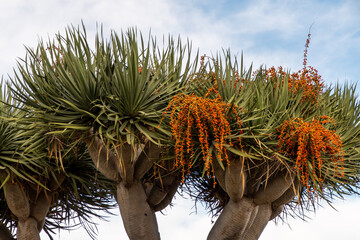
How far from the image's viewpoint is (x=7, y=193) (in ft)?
29.1

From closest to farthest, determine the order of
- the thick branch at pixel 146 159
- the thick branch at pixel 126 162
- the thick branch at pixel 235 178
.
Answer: the thick branch at pixel 235 178
the thick branch at pixel 126 162
the thick branch at pixel 146 159

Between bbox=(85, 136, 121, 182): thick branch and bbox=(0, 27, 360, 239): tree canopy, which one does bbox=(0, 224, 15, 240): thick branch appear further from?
bbox=(85, 136, 121, 182): thick branch

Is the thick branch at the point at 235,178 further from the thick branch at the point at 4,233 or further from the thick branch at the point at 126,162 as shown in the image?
the thick branch at the point at 4,233

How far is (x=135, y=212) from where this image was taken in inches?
315

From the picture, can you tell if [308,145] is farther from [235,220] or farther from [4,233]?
[4,233]

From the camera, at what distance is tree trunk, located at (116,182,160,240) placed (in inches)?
314

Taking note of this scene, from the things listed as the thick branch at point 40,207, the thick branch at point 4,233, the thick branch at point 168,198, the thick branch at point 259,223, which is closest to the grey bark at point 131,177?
the thick branch at point 168,198

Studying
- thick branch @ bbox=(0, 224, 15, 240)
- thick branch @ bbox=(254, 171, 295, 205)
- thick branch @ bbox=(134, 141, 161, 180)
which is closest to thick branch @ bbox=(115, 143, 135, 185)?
thick branch @ bbox=(134, 141, 161, 180)

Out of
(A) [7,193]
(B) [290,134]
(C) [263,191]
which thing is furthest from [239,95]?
(A) [7,193]

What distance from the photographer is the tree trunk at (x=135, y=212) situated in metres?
7.99

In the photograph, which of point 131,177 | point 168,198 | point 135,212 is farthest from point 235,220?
point 168,198

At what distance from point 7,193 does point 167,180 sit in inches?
100.0

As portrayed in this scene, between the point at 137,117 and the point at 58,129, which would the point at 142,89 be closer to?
the point at 137,117

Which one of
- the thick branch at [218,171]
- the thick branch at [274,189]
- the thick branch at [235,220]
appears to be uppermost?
the thick branch at [218,171]
